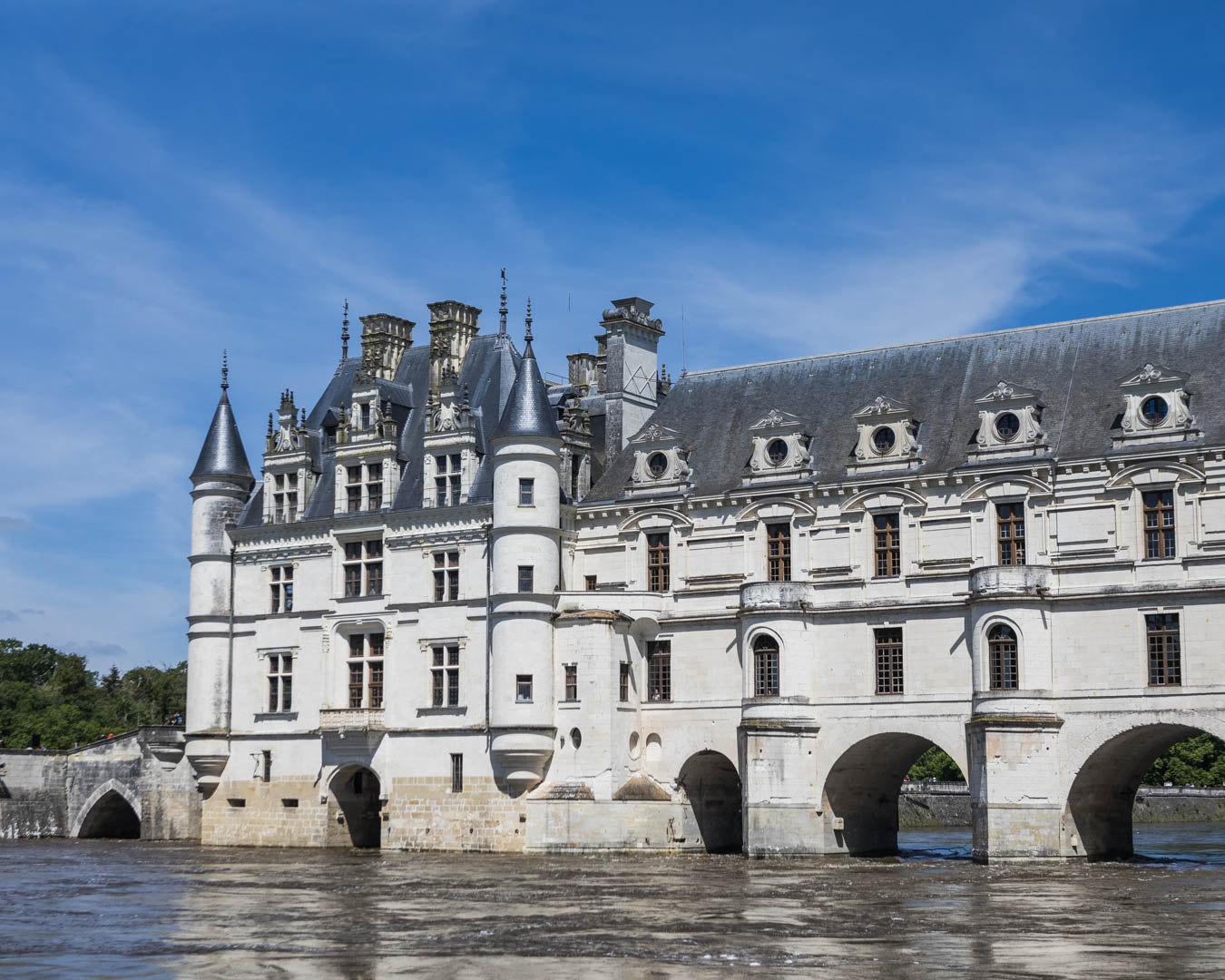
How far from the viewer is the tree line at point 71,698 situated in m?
89.0

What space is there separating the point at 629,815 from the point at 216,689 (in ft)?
53.4

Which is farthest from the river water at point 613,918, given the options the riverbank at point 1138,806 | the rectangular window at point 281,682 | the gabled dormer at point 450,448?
the riverbank at point 1138,806

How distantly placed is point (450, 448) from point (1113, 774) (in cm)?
2109

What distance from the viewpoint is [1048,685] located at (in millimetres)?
44031

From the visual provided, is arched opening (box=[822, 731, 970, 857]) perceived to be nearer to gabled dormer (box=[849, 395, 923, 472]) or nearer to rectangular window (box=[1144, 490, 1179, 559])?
gabled dormer (box=[849, 395, 923, 472])

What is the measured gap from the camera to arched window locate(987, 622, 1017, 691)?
44125 millimetres

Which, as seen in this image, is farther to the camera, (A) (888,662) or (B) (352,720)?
(B) (352,720)

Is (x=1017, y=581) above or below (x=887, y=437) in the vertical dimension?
below

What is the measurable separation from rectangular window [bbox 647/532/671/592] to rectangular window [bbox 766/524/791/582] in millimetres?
3270

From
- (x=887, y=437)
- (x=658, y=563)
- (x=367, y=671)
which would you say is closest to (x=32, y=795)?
(x=367, y=671)

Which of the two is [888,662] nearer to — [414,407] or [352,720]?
[352,720]

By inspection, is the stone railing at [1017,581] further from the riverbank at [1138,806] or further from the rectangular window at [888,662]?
the riverbank at [1138,806]

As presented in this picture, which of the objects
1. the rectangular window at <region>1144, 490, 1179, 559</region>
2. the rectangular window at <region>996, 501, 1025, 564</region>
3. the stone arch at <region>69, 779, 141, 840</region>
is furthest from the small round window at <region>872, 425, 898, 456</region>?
the stone arch at <region>69, 779, 141, 840</region>

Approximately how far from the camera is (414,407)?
187 feet
